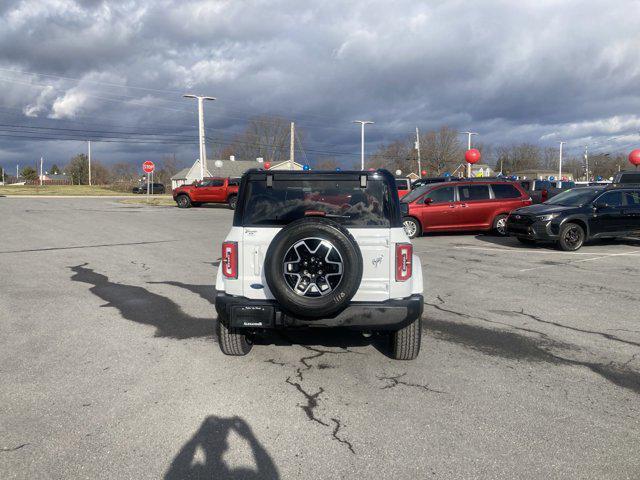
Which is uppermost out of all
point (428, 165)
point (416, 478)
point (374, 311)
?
point (428, 165)

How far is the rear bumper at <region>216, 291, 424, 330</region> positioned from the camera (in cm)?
423

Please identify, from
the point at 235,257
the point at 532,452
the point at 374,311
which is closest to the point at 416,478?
the point at 532,452

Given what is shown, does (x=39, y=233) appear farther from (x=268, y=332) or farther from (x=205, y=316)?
(x=268, y=332)

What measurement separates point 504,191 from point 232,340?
506 inches

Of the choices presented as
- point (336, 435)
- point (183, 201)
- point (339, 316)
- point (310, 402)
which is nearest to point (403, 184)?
point (183, 201)

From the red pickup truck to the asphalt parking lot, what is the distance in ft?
71.8

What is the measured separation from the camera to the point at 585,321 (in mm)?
6234

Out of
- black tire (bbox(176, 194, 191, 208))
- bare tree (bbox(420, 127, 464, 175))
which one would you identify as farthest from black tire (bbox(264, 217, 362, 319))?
bare tree (bbox(420, 127, 464, 175))

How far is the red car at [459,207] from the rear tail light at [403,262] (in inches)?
428

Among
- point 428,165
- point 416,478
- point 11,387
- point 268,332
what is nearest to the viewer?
point 416,478

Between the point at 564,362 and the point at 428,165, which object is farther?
the point at 428,165

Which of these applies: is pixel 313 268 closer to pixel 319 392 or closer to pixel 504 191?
pixel 319 392

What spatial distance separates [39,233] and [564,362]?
50.9ft

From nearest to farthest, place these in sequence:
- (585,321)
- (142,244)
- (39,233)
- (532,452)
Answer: (532,452), (585,321), (142,244), (39,233)
